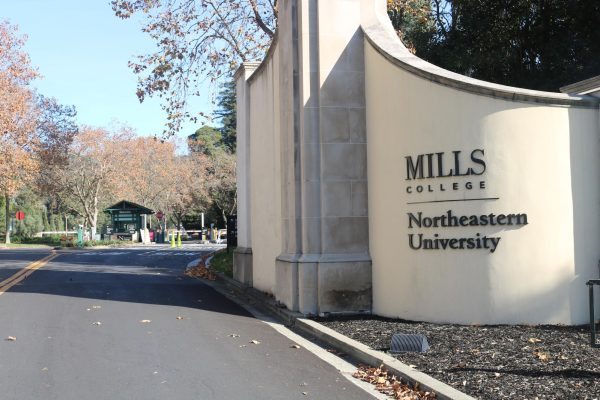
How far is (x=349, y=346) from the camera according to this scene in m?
7.89

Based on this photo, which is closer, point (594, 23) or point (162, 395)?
point (162, 395)

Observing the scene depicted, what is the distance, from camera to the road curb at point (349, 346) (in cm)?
583

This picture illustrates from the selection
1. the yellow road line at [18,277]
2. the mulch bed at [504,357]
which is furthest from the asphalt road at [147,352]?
the yellow road line at [18,277]

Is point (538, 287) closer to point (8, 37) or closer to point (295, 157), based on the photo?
point (295, 157)

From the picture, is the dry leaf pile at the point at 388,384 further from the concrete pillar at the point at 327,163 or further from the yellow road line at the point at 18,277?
the yellow road line at the point at 18,277

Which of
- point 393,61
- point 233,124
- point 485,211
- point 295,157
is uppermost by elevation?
point 233,124

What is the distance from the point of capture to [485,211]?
8828 millimetres

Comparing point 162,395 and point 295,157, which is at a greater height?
point 295,157

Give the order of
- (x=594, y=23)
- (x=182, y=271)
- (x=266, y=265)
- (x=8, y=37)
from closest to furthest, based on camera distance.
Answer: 1. (x=266, y=265)
2. (x=594, y=23)
3. (x=182, y=271)
4. (x=8, y=37)

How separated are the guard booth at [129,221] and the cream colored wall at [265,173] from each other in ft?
129

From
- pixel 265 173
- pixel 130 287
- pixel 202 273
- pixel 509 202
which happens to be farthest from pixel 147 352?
pixel 202 273

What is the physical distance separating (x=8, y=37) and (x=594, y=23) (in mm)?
32507

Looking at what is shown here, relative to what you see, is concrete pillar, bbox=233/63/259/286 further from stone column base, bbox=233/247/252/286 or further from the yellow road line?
the yellow road line

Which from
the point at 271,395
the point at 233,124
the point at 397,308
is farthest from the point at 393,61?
the point at 233,124
